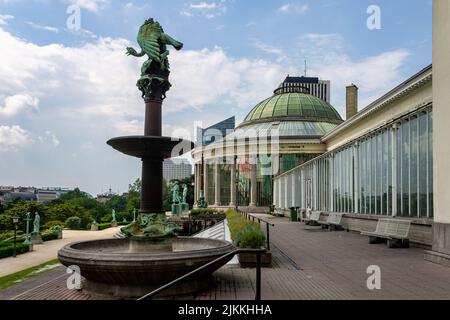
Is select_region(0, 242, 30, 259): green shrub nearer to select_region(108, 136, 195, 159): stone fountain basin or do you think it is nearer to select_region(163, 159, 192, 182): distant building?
select_region(108, 136, 195, 159): stone fountain basin

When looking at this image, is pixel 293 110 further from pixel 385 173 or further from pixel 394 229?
pixel 394 229

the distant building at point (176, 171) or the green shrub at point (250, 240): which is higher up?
the distant building at point (176, 171)

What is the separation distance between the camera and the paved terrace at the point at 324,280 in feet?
26.6

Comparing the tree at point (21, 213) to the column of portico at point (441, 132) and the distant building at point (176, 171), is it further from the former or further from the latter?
the distant building at point (176, 171)

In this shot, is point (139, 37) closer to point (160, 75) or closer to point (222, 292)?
point (160, 75)

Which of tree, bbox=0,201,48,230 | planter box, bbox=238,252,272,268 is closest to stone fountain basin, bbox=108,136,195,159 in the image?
planter box, bbox=238,252,272,268

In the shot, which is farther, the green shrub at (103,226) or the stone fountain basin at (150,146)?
the green shrub at (103,226)

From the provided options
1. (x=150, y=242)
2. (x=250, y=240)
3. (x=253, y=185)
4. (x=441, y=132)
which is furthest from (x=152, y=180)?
(x=253, y=185)

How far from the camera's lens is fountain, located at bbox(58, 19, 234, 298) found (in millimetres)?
7852

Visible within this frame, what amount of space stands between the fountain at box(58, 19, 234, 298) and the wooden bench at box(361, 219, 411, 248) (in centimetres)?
707

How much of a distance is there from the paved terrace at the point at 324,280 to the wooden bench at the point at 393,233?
1138mm

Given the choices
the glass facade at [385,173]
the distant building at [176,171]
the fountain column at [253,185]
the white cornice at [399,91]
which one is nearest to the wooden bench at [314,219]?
the glass facade at [385,173]

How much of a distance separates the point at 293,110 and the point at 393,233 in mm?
67425

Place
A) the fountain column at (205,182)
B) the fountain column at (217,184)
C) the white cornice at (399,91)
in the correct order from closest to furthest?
the white cornice at (399,91), the fountain column at (217,184), the fountain column at (205,182)
